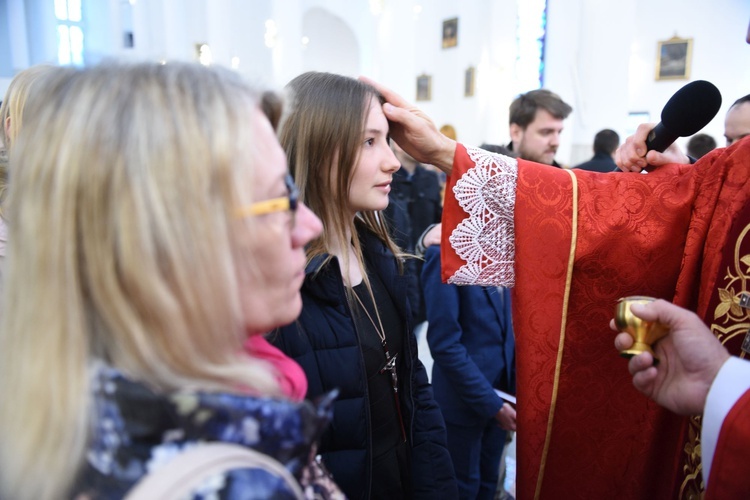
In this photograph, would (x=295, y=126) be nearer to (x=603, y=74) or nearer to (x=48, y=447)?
(x=48, y=447)

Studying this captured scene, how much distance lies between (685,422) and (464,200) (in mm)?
785

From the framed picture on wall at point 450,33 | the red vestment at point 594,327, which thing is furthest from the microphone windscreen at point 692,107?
the framed picture on wall at point 450,33

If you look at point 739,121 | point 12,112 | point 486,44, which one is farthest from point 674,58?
point 12,112

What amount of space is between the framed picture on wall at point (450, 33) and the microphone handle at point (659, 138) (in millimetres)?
14258

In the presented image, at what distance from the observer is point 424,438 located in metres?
1.53

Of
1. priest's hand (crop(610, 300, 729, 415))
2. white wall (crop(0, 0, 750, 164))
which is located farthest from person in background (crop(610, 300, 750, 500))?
white wall (crop(0, 0, 750, 164))

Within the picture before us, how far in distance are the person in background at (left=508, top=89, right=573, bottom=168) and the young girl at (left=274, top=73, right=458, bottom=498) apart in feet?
6.64

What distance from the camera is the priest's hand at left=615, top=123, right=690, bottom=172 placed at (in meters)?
1.47

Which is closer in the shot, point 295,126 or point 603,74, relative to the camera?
point 295,126

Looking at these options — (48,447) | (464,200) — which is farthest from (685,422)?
(48,447)

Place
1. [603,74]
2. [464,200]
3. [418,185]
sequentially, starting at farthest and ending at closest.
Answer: [603,74] < [418,185] < [464,200]

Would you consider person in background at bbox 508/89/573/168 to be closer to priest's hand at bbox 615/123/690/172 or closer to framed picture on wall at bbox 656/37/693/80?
priest's hand at bbox 615/123/690/172

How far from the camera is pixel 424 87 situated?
611 inches

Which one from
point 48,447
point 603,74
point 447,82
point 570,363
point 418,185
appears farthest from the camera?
point 447,82
